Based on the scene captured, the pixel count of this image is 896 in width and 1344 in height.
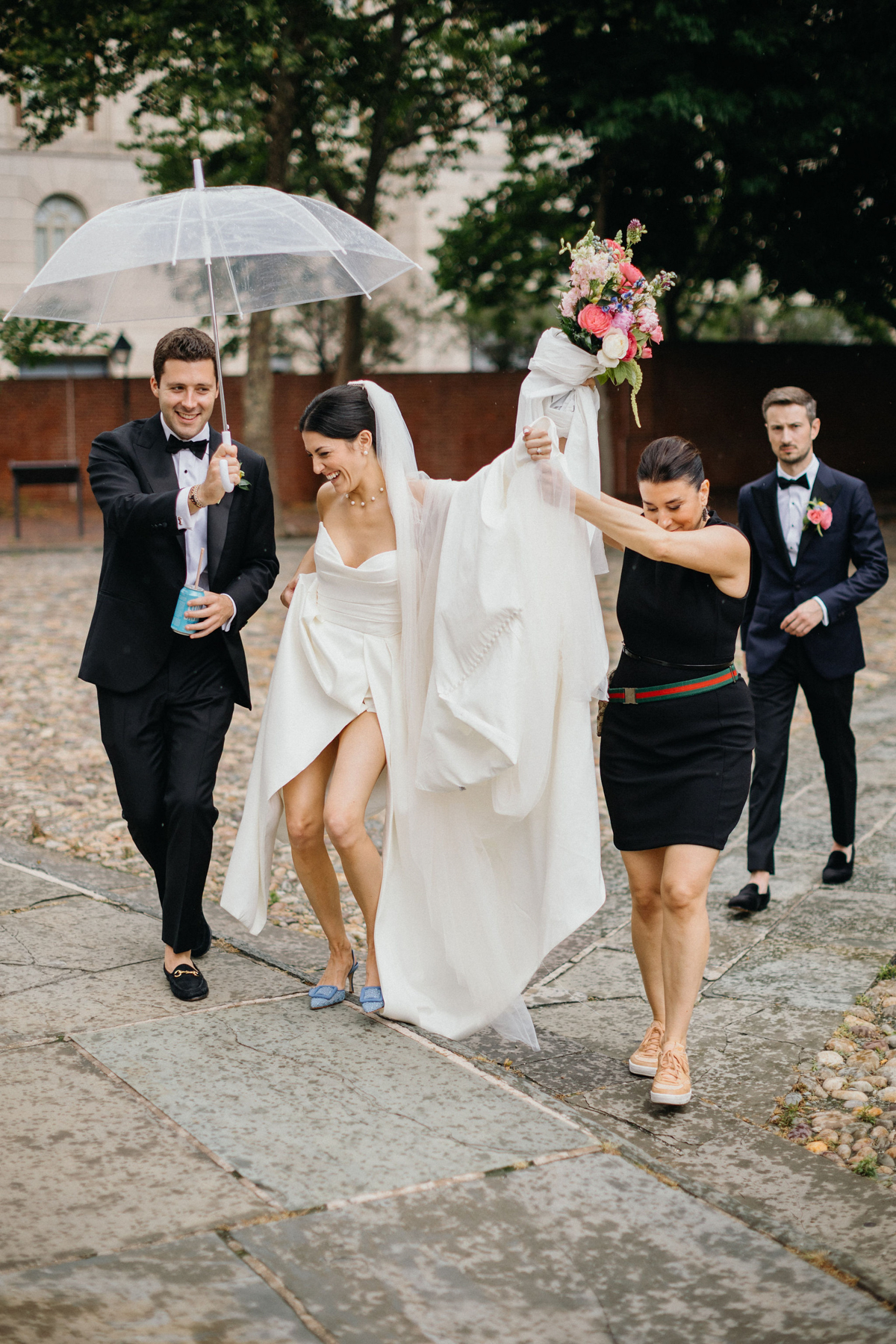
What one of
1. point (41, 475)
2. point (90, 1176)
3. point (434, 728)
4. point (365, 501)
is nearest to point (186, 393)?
point (365, 501)

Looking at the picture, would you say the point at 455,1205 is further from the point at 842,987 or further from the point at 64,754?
the point at 64,754

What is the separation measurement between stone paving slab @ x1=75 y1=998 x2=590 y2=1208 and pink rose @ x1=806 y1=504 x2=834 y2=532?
3183 millimetres

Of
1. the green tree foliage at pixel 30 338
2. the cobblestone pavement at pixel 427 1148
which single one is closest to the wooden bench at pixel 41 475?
the green tree foliage at pixel 30 338

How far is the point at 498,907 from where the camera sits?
179 inches

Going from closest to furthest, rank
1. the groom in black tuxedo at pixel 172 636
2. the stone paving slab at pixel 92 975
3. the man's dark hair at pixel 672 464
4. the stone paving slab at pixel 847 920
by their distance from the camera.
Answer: the man's dark hair at pixel 672 464 → the stone paving slab at pixel 92 975 → the groom in black tuxedo at pixel 172 636 → the stone paving slab at pixel 847 920

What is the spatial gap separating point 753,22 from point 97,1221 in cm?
2021

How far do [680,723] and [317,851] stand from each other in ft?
4.19

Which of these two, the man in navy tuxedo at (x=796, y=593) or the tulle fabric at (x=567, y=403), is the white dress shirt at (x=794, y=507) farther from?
the tulle fabric at (x=567, y=403)

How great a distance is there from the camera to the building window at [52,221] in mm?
41250

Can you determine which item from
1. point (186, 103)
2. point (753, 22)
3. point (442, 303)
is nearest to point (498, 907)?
point (753, 22)

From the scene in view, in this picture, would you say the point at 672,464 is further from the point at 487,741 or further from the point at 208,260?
the point at 208,260

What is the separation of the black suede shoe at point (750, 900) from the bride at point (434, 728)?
192 cm

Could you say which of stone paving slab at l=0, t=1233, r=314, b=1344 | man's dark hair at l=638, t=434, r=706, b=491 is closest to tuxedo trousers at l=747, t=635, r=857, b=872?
man's dark hair at l=638, t=434, r=706, b=491

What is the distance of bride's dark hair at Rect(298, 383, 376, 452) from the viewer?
4.50 meters
